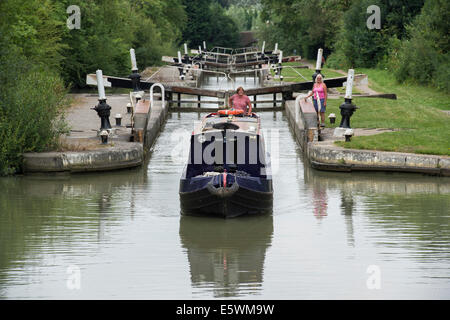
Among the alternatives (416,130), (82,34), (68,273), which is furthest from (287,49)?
(68,273)

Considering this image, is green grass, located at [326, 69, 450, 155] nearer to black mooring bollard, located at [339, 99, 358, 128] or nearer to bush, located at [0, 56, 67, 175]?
black mooring bollard, located at [339, 99, 358, 128]

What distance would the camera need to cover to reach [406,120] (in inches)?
Result: 1019

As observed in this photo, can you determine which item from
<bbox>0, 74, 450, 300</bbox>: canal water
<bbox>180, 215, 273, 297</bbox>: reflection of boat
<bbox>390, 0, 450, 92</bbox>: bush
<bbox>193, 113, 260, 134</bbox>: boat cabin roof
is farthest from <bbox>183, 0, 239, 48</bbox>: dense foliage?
<bbox>180, 215, 273, 297</bbox>: reflection of boat

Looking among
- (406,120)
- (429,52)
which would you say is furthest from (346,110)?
(429,52)

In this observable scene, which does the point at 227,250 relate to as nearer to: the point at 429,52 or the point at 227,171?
the point at 227,171

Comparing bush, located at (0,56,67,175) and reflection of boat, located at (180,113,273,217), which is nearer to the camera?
reflection of boat, located at (180,113,273,217)

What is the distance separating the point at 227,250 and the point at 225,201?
1.58m

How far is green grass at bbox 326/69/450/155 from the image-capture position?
20734 millimetres

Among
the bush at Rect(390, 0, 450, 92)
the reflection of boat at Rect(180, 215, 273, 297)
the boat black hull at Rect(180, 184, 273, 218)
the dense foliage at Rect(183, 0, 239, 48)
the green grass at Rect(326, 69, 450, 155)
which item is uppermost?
the dense foliage at Rect(183, 0, 239, 48)

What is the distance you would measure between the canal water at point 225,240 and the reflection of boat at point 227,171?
323 millimetres

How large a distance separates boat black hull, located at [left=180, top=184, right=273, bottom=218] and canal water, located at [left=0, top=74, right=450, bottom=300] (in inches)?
7.3

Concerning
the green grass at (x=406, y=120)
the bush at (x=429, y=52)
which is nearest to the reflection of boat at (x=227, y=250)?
the green grass at (x=406, y=120)

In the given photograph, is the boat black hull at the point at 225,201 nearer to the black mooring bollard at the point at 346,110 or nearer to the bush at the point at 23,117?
the bush at the point at 23,117

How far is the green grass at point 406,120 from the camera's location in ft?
68.0
